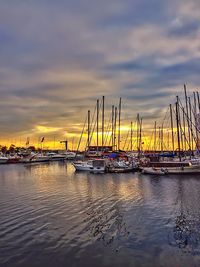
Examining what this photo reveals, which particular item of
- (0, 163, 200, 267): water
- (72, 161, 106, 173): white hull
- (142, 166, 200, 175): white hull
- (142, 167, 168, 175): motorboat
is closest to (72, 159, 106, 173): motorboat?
(72, 161, 106, 173): white hull

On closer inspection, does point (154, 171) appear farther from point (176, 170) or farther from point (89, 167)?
point (89, 167)

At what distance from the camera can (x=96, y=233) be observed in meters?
19.9

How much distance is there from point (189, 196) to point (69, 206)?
14270 millimetres

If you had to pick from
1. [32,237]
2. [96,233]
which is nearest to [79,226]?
[96,233]

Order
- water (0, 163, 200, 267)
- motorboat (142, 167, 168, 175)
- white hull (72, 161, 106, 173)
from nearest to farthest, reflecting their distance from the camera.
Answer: water (0, 163, 200, 267)
motorboat (142, 167, 168, 175)
white hull (72, 161, 106, 173)

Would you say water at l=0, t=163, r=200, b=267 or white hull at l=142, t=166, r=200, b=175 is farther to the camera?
white hull at l=142, t=166, r=200, b=175

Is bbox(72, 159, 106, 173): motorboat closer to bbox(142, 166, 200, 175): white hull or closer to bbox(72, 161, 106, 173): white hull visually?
bbox(72, 161, 106, 173): white hull

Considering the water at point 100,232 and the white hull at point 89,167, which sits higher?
A: the white hull at point 89,167

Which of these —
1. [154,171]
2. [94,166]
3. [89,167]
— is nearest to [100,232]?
[154,171]

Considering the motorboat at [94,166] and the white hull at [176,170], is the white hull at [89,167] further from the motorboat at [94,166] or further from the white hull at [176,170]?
the white hull at [176,170]

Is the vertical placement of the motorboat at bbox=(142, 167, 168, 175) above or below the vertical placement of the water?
above

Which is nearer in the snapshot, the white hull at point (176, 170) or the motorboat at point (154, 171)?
the white hull at point (176, 170)

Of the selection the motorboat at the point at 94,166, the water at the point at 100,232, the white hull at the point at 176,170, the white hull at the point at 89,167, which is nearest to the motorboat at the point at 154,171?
the white hull at the point at 176,170

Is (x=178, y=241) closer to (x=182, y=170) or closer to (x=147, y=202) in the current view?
(x=147, y=202)
